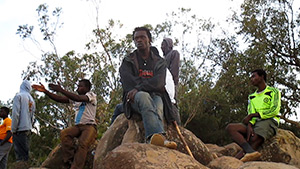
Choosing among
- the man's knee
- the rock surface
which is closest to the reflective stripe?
the man's knee

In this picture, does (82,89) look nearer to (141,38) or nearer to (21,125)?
(21,125)

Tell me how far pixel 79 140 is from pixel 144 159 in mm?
2355

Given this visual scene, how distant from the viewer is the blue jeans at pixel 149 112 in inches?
144

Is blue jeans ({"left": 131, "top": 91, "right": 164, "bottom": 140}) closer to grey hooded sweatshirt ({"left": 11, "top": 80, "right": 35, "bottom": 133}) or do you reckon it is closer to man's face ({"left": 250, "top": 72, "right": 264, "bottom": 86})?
man's face ({"left": 250, "top": 72, "right": 264, "bottom": 86})

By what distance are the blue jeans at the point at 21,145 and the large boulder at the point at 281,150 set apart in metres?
3.72

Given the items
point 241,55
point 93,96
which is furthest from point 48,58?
point 93,96

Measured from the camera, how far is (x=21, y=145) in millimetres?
5906

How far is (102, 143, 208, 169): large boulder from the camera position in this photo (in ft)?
9.46

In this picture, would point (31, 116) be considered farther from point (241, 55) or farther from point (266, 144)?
point (241, 55)

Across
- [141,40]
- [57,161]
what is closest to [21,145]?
[57,161]

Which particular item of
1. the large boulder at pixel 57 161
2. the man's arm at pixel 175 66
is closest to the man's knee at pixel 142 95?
the large boulder at pixel 57 161

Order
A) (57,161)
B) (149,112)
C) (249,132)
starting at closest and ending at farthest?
1. (149,112)
2. (249,132)
3. (57,161)

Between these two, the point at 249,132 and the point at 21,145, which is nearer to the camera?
the point at 249,132

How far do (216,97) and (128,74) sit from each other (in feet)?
40.2
